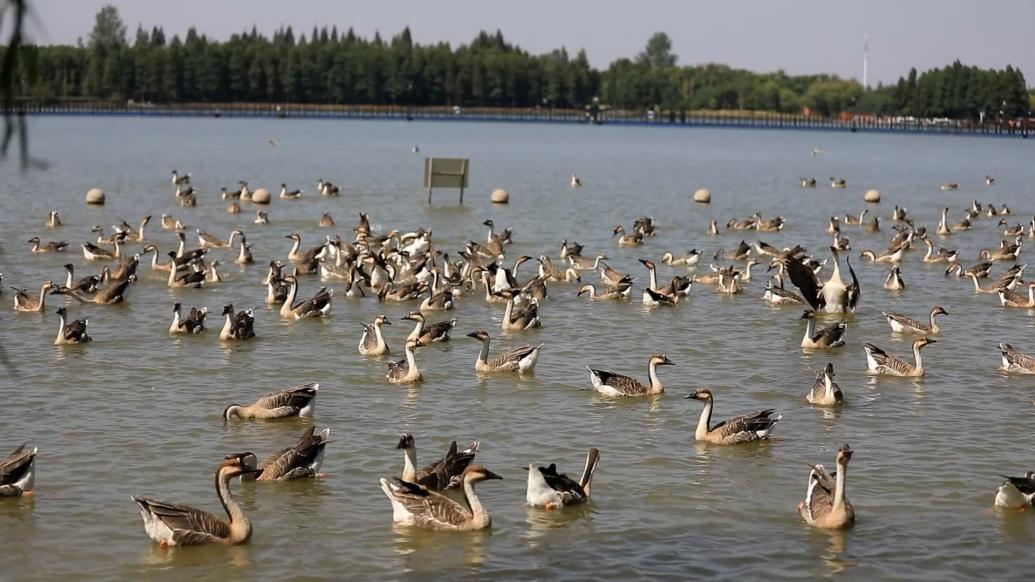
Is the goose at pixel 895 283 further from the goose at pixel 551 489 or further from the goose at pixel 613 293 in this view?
the goose at pixel 551 489

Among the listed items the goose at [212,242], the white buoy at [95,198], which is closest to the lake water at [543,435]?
the goose at [212,242]

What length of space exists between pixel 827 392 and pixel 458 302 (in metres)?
11.1

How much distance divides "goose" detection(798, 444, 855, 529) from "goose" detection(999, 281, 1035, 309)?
1642 centimetres

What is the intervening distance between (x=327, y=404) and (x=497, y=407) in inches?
94.1

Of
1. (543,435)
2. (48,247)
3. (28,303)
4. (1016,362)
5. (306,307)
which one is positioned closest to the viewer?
(543,435)

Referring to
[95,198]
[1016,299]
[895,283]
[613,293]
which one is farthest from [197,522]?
[95,198]

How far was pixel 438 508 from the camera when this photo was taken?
1409 centimetres

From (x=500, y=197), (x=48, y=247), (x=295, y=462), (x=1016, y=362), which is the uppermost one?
(x=500, y=197)

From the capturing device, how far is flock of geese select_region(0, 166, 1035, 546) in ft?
46.8

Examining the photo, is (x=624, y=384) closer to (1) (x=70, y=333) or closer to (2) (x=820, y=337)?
(2) (x=820, y=337)

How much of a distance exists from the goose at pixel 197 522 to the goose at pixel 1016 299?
20714mm

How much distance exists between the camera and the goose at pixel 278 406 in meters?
18.3

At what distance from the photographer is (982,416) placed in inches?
768

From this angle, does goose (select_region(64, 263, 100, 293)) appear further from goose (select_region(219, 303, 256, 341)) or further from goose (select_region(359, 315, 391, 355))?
goose (select_region(359, 315, 391, 355))
